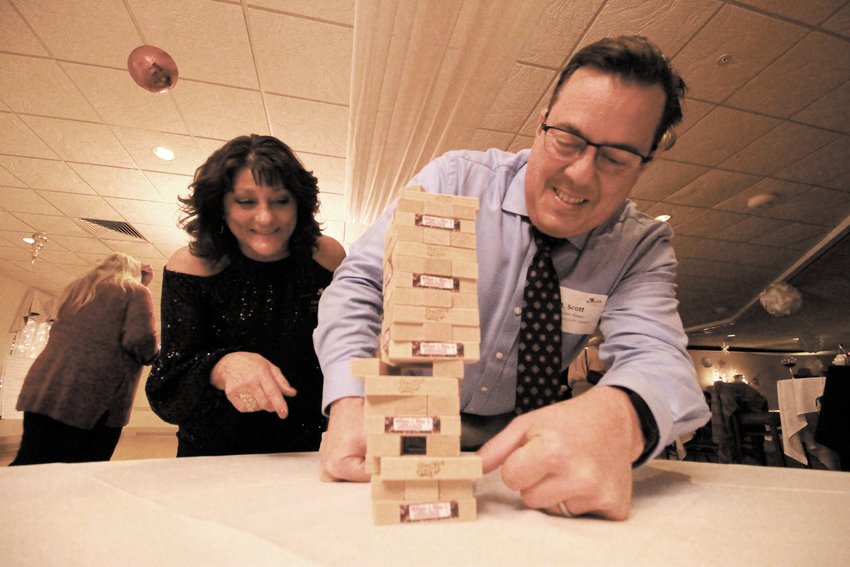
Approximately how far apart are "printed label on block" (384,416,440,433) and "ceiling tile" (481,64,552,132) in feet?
10.2

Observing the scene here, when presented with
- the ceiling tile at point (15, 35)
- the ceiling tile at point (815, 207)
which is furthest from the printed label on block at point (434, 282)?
the ceiling tile at point (815, 207)

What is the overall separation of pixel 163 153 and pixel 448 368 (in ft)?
15.9

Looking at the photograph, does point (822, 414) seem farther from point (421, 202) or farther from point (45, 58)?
point (45, 58)

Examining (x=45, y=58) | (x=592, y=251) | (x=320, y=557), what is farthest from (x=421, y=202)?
(x=45, y=58)

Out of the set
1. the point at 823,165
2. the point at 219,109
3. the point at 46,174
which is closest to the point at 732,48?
the point at 823,165

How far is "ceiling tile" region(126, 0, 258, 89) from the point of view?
2717 mm

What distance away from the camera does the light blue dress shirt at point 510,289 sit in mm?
843

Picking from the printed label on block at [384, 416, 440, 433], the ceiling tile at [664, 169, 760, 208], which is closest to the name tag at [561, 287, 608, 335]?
the printed label on block at [384, 416, 440, 433]

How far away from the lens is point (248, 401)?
3.45 feet

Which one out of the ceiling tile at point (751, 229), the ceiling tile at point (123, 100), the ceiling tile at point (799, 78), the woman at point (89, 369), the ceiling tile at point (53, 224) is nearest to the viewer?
the woman at point (89, 369)

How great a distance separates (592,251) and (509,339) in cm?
33

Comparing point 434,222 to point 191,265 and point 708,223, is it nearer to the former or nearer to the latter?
point 191,265

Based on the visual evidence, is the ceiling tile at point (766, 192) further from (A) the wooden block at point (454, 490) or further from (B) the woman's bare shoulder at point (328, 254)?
(A) the wooden block at point (454, 490)

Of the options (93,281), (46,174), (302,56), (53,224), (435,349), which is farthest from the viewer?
(53,224)
